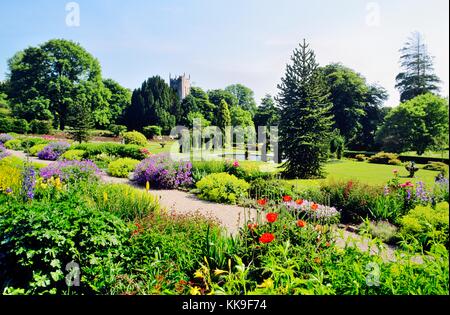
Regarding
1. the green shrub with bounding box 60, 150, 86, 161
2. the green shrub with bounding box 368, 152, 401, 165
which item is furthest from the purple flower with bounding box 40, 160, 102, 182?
the green shrub with bounding box 368, 152, 401, 165

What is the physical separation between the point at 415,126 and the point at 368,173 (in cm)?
419

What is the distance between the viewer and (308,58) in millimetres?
10773

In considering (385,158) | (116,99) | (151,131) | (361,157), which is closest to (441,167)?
(385,158)

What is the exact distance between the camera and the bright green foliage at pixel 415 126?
3436 millimetres

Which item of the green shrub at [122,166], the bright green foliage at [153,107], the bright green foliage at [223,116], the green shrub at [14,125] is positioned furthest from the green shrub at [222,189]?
the green shrub at [14,125]

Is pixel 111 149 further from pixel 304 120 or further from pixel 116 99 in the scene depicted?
pixel 304 120

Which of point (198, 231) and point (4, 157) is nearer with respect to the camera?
point (198, 231)

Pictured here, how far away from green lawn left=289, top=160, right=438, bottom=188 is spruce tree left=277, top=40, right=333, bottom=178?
0.62 meters

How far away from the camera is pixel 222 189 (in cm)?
858

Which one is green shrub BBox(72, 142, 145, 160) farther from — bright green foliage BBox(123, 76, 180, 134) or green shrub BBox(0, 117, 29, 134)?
green shrub BBox(0, 117, 29, 134)

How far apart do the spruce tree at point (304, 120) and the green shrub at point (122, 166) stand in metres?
5.77
